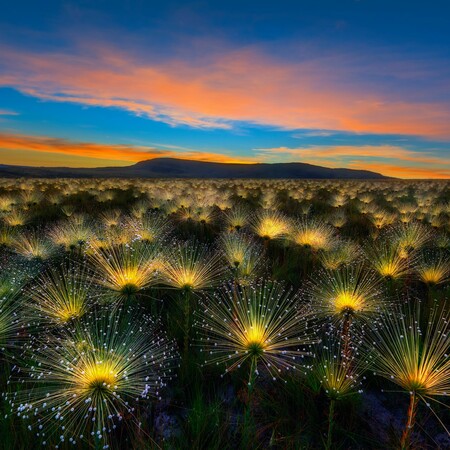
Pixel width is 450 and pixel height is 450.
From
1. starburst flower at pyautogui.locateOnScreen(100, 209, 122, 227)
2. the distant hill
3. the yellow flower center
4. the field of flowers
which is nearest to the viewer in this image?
the field of flowers

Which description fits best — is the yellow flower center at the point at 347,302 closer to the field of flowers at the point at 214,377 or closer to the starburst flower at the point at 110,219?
the field of flowers at the point at 214,377

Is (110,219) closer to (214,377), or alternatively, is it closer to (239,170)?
(214,377)

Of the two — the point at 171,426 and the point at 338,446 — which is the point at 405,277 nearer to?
the point at 338,446

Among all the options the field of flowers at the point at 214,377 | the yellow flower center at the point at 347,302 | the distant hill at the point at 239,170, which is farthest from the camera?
the distant hill at the point at 239,170

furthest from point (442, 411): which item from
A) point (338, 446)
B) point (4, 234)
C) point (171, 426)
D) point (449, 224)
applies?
point (449, 224)

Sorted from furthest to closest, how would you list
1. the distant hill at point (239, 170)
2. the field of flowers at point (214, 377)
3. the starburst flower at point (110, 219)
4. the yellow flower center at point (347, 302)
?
the distant hill at point (239, 170)
the starburst flower at point (110, 219)
the yellow flower center at point (347, 302)
the field of flowers at point (214, 377)

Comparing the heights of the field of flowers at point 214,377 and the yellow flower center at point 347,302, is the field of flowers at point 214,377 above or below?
below

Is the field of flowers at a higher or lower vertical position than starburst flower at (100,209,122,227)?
lower

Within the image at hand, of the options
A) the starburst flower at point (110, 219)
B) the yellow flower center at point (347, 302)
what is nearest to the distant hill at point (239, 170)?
the starburst flower at point (110, 219)

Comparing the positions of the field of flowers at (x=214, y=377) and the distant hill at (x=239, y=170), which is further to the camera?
the distant hill at (x=239, y=170)

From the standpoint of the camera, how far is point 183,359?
11.7ft

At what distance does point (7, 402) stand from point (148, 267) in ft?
5.61

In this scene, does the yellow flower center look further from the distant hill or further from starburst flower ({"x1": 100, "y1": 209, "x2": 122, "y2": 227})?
the distant hill

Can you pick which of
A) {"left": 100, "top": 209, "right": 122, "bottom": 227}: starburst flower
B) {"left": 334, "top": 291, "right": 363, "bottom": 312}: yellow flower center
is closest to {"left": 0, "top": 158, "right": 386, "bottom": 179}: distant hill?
{"left": 100, "top": 209, "right": 122, "bottom": 227}: starburst flower
